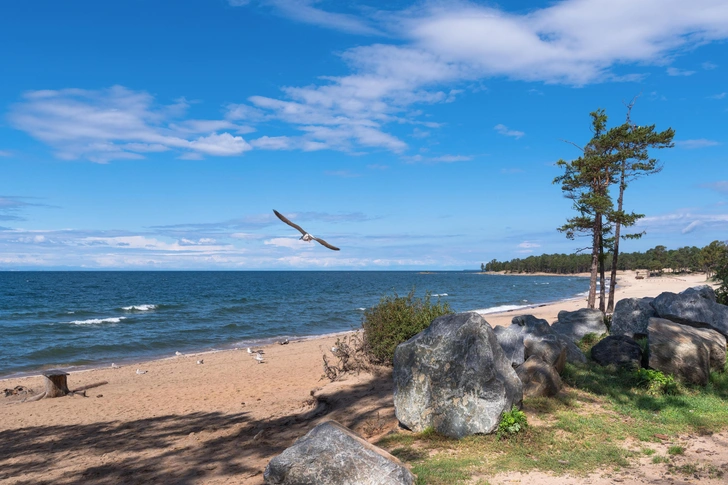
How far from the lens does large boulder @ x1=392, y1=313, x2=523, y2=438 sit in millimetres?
8094

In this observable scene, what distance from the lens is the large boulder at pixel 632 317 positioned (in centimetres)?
1501

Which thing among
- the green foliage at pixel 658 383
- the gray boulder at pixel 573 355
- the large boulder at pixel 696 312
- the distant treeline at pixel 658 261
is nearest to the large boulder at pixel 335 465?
the green foliage at pixel 658 383

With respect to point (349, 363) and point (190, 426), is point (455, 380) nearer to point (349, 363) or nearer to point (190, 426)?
point (349, 363)

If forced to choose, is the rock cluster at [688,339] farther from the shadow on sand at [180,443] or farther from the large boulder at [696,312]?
the shadow on sand at [180,443]

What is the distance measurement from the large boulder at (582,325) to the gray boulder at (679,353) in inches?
229

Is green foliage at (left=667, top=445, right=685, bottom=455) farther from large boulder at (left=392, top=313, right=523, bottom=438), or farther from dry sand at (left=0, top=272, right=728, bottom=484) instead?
large boulder at (left=392, top=313, right=523, bottom=438)

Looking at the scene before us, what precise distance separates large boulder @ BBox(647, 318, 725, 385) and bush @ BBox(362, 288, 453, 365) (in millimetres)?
4868

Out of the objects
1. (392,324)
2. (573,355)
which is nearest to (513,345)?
(573,355)

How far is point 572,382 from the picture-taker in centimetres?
1094

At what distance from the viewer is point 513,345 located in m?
11.8

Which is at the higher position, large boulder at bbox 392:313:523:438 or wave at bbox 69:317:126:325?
large boulder at bbox 392:313:523:438

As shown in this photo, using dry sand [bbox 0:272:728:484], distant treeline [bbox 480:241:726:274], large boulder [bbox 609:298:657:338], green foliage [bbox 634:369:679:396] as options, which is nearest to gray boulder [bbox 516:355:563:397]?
green foliage [bbox 634:369:679:396]

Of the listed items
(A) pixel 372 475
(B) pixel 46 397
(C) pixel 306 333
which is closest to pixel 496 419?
(A) pixel 372 475

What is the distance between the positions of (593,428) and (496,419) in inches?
70.2
